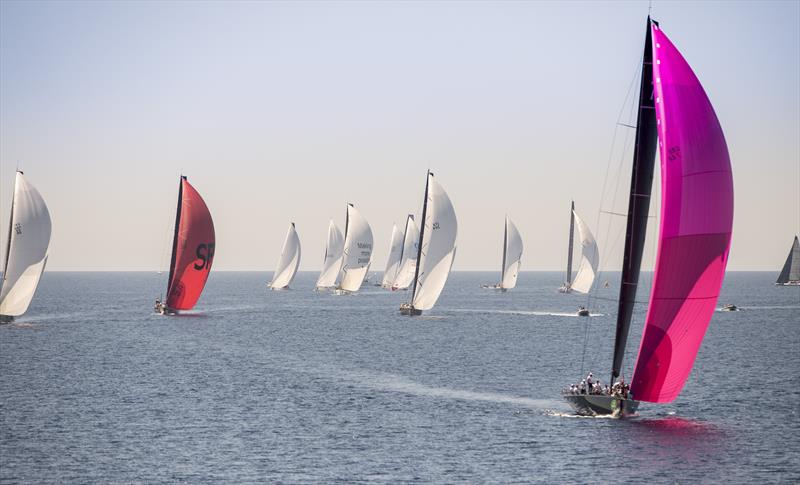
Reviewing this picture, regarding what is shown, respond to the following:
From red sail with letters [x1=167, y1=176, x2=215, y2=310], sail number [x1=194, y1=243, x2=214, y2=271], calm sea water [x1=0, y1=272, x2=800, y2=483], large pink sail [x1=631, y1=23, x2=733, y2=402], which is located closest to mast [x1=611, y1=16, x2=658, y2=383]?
large pink sail [x1=631, y1=23, x2=733, y2=402]

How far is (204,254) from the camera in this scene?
114m

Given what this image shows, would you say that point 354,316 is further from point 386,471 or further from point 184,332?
point 386,471

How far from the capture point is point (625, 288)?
1918 inches

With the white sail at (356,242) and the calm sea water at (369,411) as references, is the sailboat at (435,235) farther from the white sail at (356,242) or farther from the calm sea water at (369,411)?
the white sail at (356,242)

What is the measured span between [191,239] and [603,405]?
69.5 meters

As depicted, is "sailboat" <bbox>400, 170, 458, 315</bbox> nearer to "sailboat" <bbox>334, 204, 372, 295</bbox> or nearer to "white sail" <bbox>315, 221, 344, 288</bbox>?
"sailboat" <bbox>334, 204, 372, 295</bbox>

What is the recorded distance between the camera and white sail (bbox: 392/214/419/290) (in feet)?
566

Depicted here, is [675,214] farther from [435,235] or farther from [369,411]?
[435,235]

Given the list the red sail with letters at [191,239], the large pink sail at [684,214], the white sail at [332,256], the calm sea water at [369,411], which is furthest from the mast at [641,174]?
the white sail at [332,256]

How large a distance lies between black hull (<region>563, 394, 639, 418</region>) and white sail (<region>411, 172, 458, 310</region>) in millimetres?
53643

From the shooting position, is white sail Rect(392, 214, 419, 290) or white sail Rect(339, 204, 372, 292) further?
white sail Rect(339, 204, 372, 292)

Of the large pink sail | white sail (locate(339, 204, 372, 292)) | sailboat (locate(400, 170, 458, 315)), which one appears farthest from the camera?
white sail (locate(339, 204, 372, 292))

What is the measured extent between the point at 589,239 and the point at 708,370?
309 feet

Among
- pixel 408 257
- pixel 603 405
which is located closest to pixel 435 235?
pixel 603 405
